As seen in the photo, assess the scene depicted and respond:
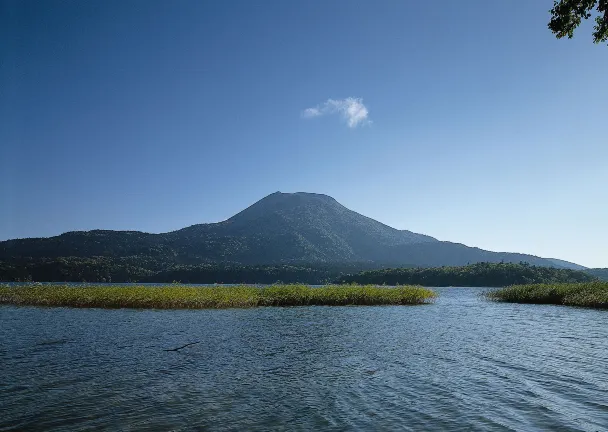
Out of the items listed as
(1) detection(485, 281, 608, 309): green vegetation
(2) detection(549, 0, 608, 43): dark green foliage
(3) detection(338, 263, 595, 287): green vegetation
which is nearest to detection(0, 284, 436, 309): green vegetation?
(1) detection(485, 281, 608, 309): green vegetation

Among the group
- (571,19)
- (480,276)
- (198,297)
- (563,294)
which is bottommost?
(198,297)

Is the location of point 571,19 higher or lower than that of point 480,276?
higher

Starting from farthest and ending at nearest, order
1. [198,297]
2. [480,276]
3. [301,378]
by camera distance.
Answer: [480,276], [198,297], [301,378]

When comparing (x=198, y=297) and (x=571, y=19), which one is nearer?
(x=571, y=19)

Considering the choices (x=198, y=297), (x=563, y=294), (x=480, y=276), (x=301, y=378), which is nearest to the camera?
(x=301, y=378)

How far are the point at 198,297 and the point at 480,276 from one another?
156114 mm

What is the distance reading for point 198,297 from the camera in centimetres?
5253

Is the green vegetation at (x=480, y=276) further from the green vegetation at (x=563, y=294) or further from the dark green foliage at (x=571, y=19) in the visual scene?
the dark green foliage at (x=571, y=19)

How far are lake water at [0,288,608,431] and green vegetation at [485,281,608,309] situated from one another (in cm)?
2838

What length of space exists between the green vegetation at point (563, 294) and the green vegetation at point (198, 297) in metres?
18.7

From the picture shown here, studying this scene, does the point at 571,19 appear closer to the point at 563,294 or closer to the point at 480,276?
the point at 563,294

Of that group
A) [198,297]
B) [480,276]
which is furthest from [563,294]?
[480,276]

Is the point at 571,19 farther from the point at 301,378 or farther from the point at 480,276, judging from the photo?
the point at 480,276

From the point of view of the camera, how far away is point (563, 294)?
62969mm
